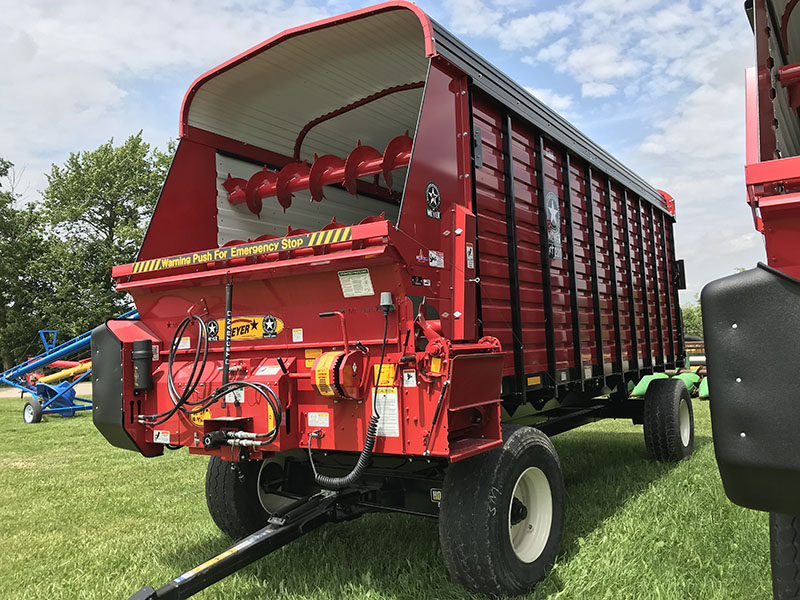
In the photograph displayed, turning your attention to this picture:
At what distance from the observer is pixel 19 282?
29.6 meters

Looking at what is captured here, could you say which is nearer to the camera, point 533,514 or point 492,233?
point 533,514

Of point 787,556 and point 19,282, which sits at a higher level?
point 19,282

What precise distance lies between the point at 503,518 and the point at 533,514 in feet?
1.69

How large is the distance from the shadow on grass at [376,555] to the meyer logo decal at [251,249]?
1942 millimetres

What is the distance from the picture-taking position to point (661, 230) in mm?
8094

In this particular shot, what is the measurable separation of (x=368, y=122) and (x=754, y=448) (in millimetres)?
4334

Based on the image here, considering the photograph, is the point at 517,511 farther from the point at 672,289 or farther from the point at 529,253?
the point at 672,289

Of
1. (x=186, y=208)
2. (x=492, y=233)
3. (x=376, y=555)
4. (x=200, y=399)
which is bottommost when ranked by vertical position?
(x=376, y=555)

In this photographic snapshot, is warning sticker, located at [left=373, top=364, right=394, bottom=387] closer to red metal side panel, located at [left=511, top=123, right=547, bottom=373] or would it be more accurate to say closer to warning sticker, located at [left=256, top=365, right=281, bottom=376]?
warning sticker, located at [left=256, top=365, right=281, bottom=376]

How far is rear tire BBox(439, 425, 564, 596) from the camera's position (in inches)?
125

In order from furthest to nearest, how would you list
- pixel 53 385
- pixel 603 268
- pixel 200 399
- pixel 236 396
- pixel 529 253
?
1. pixel 53 385
2. pixel 603 268
3. pixel 529 253
4. pixel 200 399
5. pixel 236 396

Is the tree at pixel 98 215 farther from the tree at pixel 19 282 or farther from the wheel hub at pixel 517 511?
the wheel hub at pixel 517 511

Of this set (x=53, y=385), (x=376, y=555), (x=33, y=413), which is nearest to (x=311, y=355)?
(x=376, y=555)

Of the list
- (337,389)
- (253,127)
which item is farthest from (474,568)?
(253,127)
